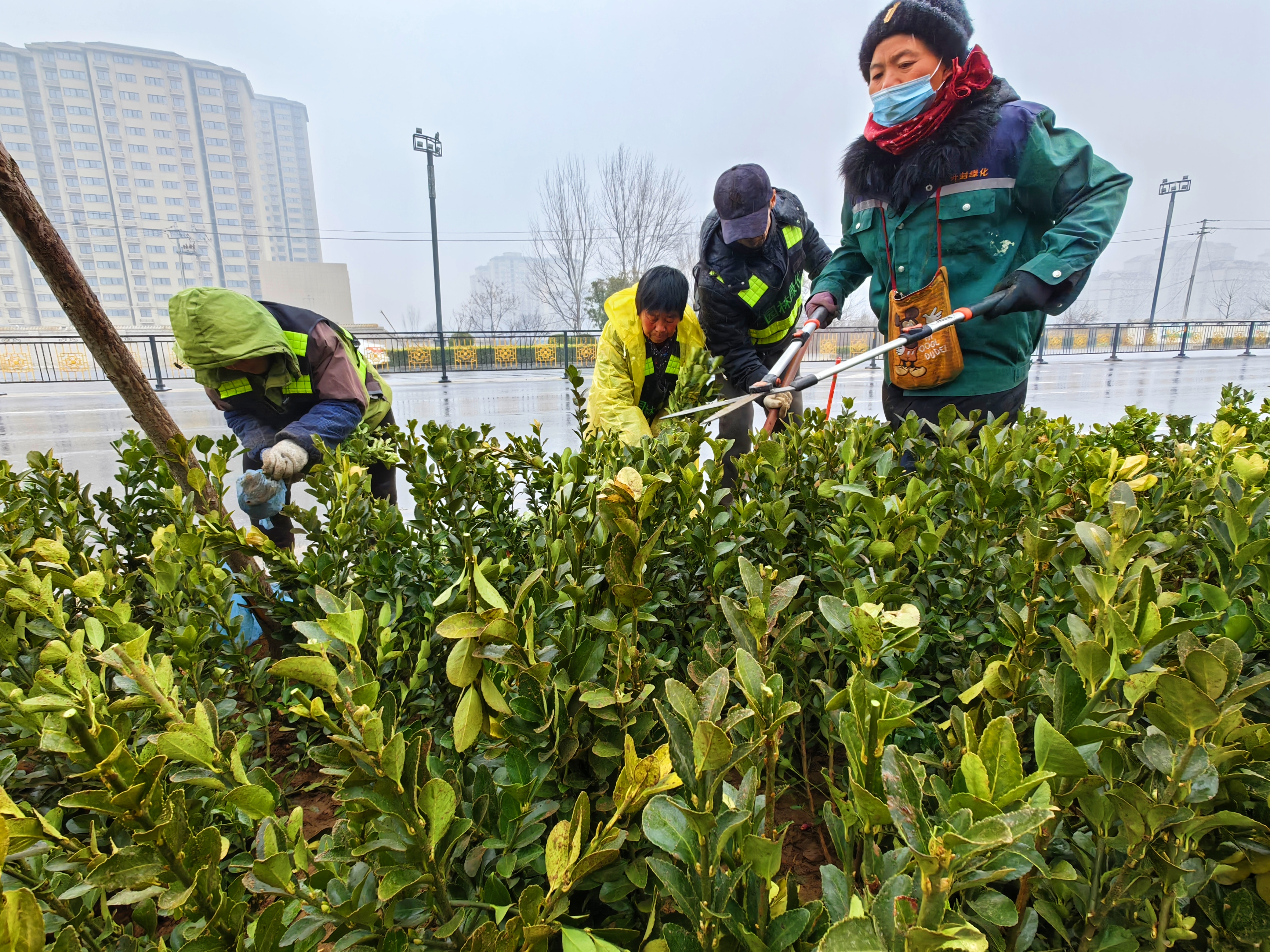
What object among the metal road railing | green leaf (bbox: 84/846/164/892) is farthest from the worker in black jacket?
the metal road railing

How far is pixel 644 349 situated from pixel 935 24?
1.70m

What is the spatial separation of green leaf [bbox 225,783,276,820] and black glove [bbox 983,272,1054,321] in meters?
2.56

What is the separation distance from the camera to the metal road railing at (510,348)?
17891mm

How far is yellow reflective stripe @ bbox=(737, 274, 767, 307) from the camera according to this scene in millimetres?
3246

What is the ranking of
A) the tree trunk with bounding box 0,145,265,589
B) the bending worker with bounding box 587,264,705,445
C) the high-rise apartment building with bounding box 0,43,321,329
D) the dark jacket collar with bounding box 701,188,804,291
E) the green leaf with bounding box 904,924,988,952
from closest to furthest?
the green leaf with bounding box 904,924,988,952 < the tree trunk with bounding box 0,145,265,589 < the bending worker with bounding box 587,264,705,445 < the dark jacket collar with bounding box 701,188,804,291 < the high-rise apartment building with bounding box 0,43,321,329

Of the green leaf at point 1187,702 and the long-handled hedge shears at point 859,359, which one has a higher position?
the long-handled hedge shears at point 859,359

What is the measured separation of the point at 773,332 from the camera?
362cm

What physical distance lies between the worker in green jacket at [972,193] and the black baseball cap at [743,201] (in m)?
0.42

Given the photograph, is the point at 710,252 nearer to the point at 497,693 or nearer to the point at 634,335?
the point at 634,335

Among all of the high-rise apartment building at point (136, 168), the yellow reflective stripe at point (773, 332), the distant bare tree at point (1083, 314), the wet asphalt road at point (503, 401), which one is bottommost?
the wet asphalt road at point (503, 401)

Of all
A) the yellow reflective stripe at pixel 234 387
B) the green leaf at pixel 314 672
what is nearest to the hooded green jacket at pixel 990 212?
the green leaf at pixel 314 672

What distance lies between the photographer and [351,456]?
1.97 m

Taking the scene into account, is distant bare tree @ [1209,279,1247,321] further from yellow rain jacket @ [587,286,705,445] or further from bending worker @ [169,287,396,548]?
bending worker @ [169,287,396,548]

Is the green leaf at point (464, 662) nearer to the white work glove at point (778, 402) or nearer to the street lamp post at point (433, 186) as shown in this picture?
the white work glove at point (778, 402)
